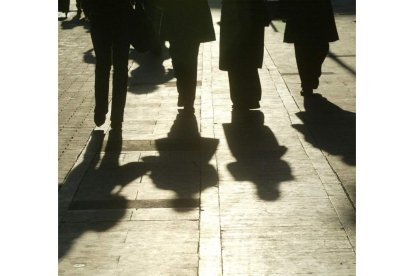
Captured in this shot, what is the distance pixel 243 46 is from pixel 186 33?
65 cm

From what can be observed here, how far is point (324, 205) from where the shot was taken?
259 inches

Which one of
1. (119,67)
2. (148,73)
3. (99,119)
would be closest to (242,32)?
(119,67)

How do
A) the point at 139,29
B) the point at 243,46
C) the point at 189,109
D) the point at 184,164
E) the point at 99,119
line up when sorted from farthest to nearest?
the point at 243,46 < the point at 189,109 < the point at 99,119 < the point at 139,29 < the point at 184,164

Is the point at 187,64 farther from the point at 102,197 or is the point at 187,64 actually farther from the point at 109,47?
the point at 102,197

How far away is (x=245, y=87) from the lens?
9602 millimetres

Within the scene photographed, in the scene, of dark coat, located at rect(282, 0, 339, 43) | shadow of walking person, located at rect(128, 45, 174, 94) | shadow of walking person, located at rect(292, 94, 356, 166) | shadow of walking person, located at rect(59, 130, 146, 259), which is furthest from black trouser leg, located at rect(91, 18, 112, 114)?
dark coat, located at rect(282, 0, 339, 43)

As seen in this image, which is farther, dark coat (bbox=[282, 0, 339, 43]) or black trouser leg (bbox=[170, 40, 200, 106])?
dark coat (bbox=[282, 0, 339, 43])

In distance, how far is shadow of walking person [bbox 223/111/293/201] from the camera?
7164 mm

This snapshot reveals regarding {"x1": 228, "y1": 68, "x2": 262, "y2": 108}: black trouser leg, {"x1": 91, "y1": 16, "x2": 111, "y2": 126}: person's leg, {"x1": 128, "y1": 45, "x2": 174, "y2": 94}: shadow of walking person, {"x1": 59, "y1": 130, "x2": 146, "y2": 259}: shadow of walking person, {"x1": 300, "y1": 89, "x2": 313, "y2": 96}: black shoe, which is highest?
{"x1": 91, "y1": 16, "x2": 111, "y2": 126}: person's leg

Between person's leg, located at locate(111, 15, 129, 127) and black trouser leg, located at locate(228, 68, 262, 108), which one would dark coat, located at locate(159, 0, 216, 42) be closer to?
black trouser leg, located at locate(228, 68, 262, 108)

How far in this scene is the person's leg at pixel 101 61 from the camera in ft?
27.8

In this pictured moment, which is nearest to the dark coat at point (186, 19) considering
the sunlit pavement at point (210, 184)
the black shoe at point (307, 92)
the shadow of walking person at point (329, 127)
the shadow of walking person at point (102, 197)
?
→ the sunlit pavement at point (210, 184)

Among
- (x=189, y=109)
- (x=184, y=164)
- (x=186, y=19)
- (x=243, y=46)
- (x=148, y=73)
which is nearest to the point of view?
(x=184, y=164)
